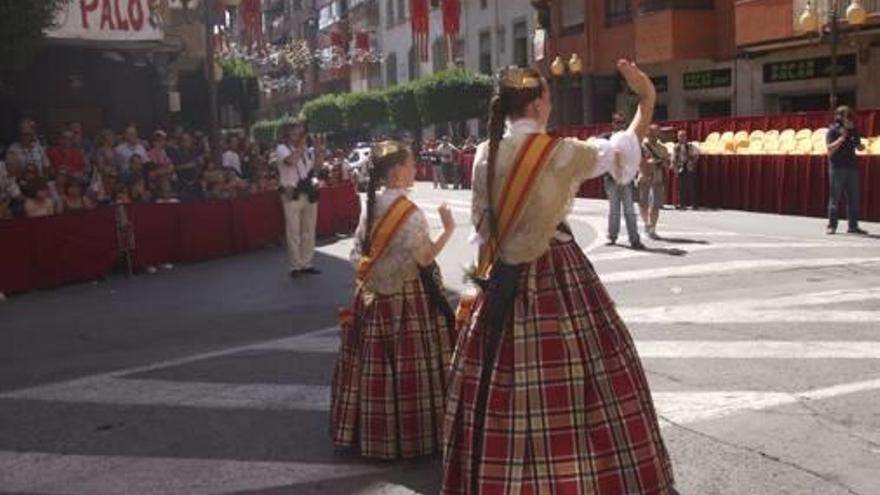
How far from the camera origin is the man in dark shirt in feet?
47.6

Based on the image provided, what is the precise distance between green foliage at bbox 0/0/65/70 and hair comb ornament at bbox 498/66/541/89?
8.80 meters

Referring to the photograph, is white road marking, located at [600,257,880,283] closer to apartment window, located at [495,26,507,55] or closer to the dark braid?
the dark braid

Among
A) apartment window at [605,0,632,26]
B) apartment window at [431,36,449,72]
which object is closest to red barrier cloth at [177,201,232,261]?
apartment window at [605,0,632,26]

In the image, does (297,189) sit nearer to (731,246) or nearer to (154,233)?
(154,233)

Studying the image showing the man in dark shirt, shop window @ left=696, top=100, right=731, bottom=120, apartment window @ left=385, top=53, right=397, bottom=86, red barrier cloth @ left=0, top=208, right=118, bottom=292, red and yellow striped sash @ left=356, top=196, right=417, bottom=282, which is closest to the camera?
red and yellow striped sash @ left=356, top=196, right=417, bottom=282

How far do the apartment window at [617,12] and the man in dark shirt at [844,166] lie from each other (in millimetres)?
20568

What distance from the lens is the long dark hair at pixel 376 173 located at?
206 inches

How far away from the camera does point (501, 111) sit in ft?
13.5

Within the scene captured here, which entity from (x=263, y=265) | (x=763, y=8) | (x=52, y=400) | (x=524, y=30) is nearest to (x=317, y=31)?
(x=524, y=30)

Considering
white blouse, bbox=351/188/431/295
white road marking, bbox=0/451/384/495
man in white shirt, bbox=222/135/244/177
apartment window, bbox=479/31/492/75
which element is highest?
apartment window, bbox=479/31/492/75

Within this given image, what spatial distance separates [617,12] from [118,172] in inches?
921

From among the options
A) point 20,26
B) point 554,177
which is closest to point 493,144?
point 554,177

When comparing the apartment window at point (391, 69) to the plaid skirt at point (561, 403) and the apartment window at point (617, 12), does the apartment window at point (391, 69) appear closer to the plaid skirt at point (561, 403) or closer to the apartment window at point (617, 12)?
the apartment window at point (617, 12)

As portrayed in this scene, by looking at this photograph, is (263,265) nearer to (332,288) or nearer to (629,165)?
(332,288)
